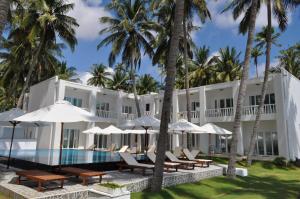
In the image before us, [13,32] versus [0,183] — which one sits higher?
[13,32]

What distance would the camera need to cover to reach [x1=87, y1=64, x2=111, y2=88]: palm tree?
49.3 meters

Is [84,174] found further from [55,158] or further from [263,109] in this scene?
[263,109]

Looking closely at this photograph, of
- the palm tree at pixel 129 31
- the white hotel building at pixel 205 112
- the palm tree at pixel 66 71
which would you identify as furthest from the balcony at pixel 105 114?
the palm tree at pixel 66 71

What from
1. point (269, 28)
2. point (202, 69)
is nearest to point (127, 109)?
point (202, 69)

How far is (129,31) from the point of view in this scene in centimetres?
2762

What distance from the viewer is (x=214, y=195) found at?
10.1 meters

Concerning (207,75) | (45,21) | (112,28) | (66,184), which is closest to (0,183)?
(66,184)

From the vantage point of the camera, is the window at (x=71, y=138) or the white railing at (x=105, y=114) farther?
the white railing at (x=105, y=114)

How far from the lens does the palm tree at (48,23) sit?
928 inches

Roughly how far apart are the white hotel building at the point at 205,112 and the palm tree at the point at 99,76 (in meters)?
14.0

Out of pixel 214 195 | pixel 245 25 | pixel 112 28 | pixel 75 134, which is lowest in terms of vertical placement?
pixel 214 195

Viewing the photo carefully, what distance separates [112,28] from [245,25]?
13306mm

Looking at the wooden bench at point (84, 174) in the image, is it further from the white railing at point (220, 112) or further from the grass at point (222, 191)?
the white railing at point (220, 112)

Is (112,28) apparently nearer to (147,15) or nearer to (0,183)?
(147,15)
